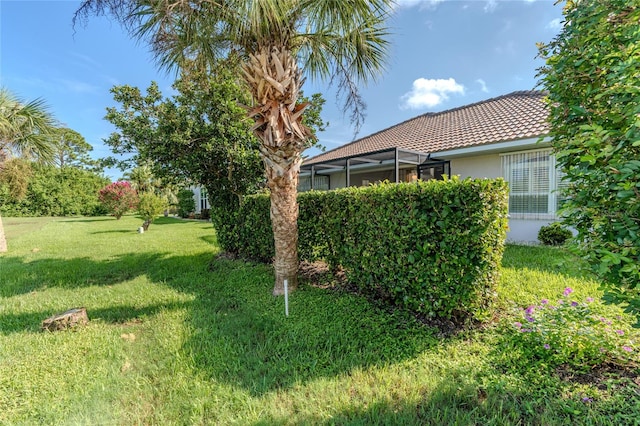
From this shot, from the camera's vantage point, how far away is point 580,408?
2.40 metres

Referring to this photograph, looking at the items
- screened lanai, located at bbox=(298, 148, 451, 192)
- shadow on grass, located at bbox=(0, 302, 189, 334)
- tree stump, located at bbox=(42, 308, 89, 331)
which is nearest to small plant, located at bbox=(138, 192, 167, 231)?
screened lanai, located at bbox=(298, 148, 451, 192)

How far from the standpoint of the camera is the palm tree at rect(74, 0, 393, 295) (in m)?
4.61

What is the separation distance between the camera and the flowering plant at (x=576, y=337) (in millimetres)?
2928

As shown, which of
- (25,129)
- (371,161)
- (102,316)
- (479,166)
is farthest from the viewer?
(371,161)

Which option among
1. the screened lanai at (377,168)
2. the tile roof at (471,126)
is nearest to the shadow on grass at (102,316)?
the screened lanai at (377,168)

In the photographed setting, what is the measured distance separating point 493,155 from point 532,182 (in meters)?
1.59

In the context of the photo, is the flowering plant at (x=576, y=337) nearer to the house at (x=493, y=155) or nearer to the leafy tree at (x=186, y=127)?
the house at (x=493, y=155)

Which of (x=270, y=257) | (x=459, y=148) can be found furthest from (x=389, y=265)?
(x=459, y=148)

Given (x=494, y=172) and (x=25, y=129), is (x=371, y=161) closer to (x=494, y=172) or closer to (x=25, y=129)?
(x=494, y=172)

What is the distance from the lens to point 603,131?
2197 mm

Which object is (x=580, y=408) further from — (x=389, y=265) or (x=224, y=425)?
(x=224, y=425)

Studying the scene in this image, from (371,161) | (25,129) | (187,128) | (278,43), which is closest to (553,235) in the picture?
(371,161)

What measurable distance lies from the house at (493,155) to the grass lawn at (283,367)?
14.5 feet

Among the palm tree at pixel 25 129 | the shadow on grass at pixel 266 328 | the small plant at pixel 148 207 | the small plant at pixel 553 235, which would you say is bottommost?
the shadow on grass at pixel 266 328
